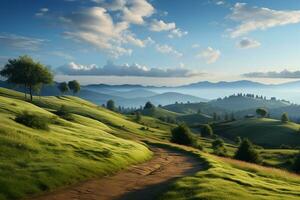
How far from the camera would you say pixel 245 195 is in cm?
3042

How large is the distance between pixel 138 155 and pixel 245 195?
27266 millimetres

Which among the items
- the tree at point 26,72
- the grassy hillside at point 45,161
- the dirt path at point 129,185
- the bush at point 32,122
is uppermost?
the tree at point 26,72

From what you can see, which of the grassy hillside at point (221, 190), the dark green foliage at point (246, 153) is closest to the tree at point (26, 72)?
the dark green foliage at point (246, 153)

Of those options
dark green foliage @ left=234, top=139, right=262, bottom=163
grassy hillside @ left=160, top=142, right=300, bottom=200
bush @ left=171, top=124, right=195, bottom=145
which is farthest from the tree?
grassy hillside @ left=160, top=142, right=300, bottom=200

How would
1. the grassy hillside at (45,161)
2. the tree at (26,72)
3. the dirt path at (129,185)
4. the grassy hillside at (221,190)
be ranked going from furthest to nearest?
1. the tree at (26,72)
2. the grassy hillside at (45,161)
3. the dirt path at (129,185)
4. the grassy hillside at (221,190)

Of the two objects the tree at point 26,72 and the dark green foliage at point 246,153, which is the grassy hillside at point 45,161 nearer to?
the dark green foliage at point 246,153

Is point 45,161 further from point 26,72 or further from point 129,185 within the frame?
point 26,72

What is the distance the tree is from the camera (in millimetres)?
132625

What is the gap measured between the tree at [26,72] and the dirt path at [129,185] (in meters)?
95.2

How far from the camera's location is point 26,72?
132 metres

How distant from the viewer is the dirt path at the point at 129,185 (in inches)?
1212

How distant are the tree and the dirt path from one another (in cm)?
9525

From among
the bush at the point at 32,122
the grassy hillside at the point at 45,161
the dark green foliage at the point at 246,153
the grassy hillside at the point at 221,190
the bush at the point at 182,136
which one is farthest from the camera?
the bush at the point at 182,136

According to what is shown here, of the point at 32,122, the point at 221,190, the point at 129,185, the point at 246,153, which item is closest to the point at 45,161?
the point at 129,185
